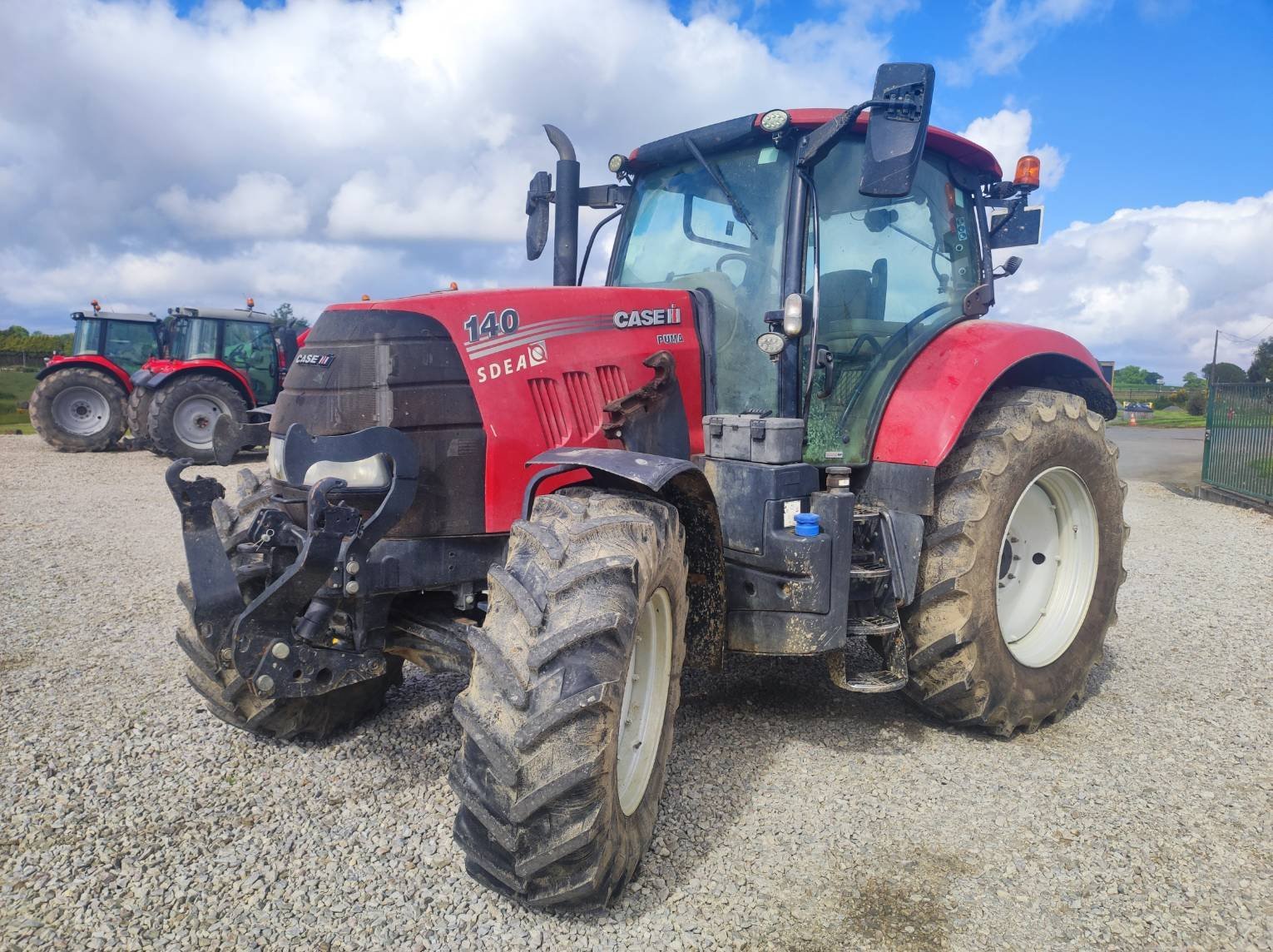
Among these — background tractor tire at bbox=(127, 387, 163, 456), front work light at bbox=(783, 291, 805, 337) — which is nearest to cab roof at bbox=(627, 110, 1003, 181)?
front work light at bbox=(783, 291, 805, 337)

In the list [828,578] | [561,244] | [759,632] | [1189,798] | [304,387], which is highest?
[561,244]

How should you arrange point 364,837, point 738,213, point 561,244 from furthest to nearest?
point 561,244
point 738,213
point 364,837

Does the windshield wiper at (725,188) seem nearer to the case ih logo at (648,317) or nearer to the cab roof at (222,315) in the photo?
the case ih logo at (648,317)

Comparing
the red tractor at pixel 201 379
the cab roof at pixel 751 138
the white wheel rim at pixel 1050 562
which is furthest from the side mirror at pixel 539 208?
the red tractor at pixel 201 379

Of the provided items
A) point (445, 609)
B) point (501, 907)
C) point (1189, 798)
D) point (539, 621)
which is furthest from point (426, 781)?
point (1189, 798)

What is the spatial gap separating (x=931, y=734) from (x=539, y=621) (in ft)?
7.34

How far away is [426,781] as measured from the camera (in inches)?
129

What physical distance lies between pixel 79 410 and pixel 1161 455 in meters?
21.1

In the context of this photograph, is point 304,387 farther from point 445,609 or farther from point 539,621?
point 539,621

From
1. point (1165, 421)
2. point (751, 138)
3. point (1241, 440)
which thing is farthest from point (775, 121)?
point (1165, 421)

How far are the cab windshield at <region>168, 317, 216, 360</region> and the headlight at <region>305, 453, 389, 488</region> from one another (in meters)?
13.1

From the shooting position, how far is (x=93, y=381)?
49.3 ft

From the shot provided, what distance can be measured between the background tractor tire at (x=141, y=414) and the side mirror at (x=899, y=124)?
1342 cm

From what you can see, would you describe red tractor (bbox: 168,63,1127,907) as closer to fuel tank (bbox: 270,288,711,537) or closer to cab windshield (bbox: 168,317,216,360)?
fuel tank (bbox: 270,288,711,537)
